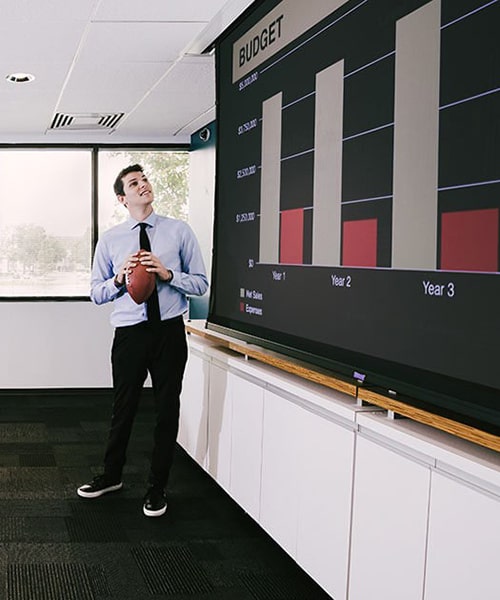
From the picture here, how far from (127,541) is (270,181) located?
1.47 m

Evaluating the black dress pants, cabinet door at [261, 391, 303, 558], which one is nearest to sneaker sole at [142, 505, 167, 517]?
the black dress pants

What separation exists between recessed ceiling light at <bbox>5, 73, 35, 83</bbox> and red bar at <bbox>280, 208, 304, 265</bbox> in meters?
2.39

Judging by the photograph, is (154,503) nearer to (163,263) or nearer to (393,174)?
(163,263)

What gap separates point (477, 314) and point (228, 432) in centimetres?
190

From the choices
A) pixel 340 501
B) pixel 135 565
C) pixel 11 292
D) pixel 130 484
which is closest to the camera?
pixel 340 501

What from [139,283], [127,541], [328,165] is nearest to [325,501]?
[328,165]

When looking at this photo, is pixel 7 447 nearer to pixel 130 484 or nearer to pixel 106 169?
Answer: pixel 130 484

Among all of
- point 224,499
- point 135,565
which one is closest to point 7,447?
point 224,499


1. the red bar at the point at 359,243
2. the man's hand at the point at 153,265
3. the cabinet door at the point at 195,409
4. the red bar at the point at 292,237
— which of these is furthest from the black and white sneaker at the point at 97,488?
the red bar at the point at 359,243

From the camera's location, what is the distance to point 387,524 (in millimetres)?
1953

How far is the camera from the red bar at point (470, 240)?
1.59m

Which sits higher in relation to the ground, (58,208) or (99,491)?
(58,208)

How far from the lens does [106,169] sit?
6816mm

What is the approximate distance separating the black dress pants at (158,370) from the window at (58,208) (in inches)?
133
